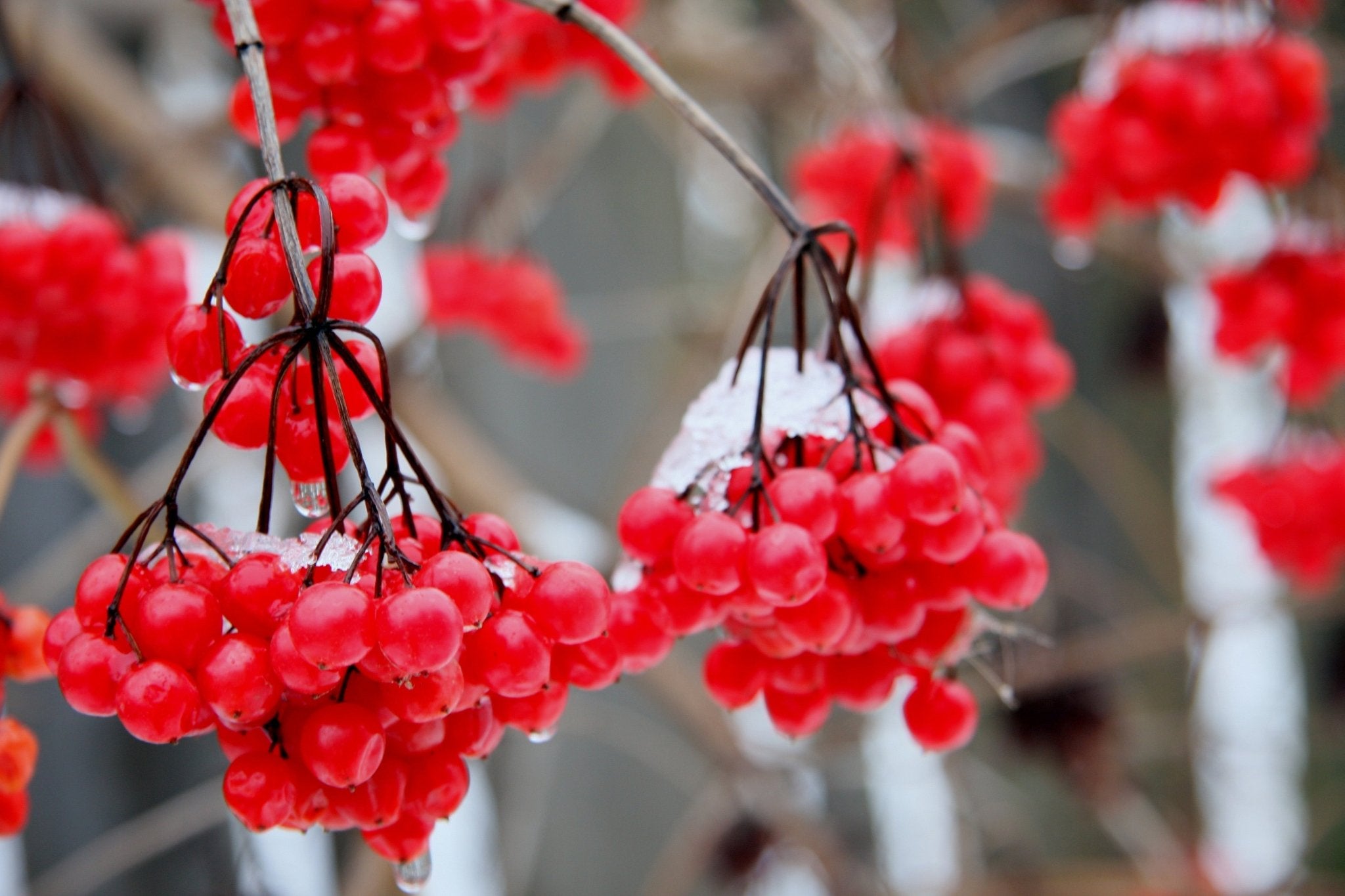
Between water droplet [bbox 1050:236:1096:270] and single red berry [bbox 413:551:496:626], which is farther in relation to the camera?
water droplet [bbox 1050:236:1096:270]

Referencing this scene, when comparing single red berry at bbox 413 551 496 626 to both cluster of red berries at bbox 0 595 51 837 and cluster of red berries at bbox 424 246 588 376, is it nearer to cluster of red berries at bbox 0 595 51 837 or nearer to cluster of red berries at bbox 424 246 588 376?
cluster of red berries at bbox 0 595 51 837

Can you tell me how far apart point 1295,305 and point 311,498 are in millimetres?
1002

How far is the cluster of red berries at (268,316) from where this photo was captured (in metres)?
0.46

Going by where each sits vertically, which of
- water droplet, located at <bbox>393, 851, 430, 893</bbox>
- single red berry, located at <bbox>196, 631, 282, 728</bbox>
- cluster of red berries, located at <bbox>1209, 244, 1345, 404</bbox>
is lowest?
water droplet, located at <bbox>393, 851, 430, 893</bbox>

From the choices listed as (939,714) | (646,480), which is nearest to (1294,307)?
(939,714)

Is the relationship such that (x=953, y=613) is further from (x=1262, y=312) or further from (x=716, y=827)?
(x=716, y=827)

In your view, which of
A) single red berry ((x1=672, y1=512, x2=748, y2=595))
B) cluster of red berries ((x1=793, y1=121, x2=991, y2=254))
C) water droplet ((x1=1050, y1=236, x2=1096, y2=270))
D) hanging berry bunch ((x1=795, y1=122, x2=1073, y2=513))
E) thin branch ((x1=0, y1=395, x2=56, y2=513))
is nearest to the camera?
single red berry ((x1=672, y1=512, x2=748, y2=595))

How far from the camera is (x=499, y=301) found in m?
1.53

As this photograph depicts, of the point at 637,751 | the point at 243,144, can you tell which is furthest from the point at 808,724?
the point at 243,144

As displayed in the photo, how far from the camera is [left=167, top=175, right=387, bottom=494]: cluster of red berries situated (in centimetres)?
46

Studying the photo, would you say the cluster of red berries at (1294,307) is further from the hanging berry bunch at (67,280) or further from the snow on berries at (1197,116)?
the hanging berry bunch at (67,280)

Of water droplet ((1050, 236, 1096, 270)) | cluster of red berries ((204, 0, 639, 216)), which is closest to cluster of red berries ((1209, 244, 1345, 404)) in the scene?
water droplet ((1050, 236, 1096, 270))

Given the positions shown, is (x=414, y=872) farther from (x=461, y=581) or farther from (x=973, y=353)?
(x=973, y=353)

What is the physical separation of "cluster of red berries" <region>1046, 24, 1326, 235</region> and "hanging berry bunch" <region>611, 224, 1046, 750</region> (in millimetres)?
542
